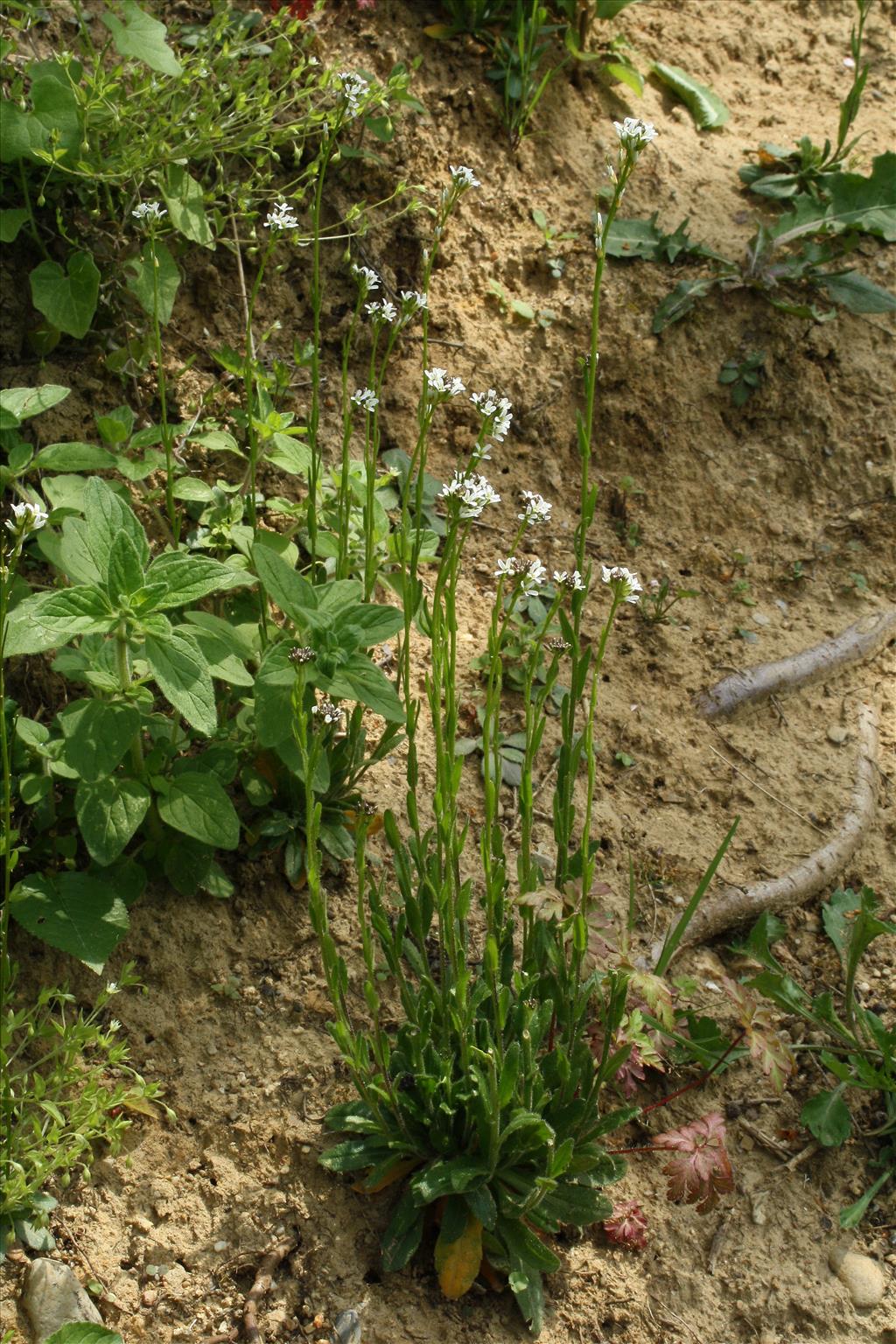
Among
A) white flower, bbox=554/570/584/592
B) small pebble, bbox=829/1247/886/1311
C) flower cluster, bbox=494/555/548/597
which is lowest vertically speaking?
small pebble, bbox=829/1247/886/1311

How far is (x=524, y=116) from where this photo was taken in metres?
3.95

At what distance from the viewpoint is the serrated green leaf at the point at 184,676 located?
2158 millimetres

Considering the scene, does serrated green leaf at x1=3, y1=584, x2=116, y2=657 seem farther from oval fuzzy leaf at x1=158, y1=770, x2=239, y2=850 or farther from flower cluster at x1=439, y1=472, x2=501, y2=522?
flower cluster at x1=439, y1=472, x2=501, y2=522

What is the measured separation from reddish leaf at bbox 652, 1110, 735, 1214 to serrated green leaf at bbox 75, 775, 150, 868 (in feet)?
3.97

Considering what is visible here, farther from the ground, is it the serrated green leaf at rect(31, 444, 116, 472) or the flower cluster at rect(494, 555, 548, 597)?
the flower cluster at rect(494, 555, 548, 597)

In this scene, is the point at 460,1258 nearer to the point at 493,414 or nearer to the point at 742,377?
the point at 493,414

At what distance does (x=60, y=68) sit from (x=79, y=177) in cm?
25

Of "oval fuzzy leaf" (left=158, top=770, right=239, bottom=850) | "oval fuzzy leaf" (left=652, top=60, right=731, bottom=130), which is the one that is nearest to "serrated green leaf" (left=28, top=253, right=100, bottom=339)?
"oval fuzzy leaf" (left=158, top=770, right=239, bottom=850)

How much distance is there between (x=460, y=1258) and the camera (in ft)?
7.25

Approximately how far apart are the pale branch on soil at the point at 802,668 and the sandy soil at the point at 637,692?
48 mm

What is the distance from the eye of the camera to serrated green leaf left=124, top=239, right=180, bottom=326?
9.38 feet

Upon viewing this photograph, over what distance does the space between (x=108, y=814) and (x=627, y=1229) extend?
1.31 metres

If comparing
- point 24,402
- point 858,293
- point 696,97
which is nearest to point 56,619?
point 24,402

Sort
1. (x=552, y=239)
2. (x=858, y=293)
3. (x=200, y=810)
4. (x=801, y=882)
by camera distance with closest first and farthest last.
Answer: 1. (x=200, y=810)
2. (x=801, y=882)
3. (x=552, y=239)
4. (x=858, y=293)
